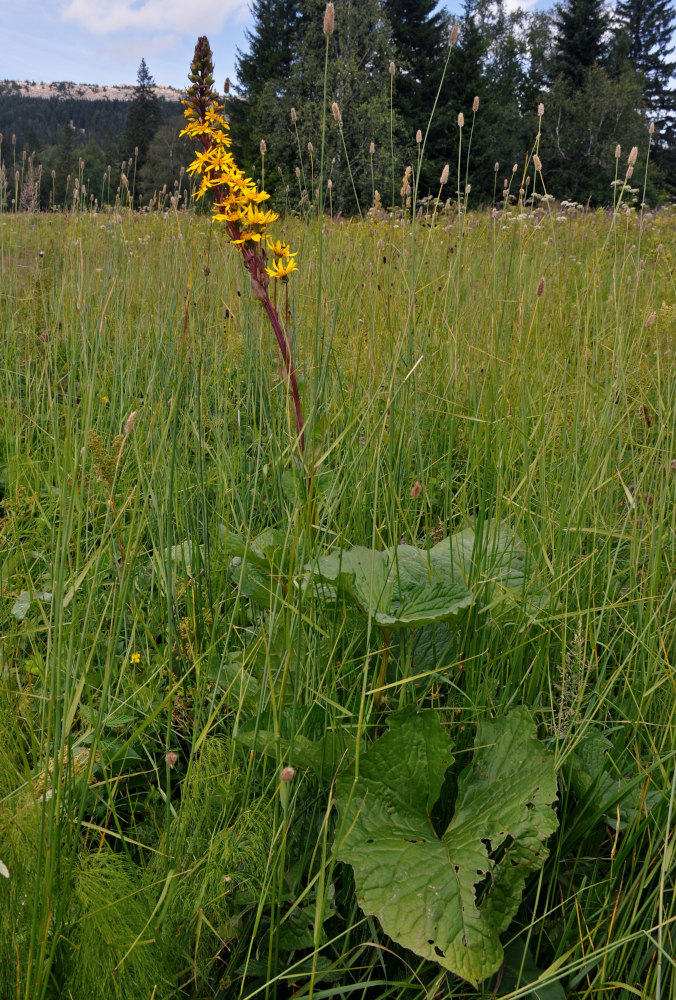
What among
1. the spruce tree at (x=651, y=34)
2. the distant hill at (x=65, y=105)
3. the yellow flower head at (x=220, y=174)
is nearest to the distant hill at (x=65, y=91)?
the distant hill at (x=65, y=105)

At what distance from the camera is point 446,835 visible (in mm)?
900

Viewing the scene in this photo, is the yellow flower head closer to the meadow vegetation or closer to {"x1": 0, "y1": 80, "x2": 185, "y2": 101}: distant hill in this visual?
the meadow vegetation

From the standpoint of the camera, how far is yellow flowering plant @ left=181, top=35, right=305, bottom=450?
3.53 feet

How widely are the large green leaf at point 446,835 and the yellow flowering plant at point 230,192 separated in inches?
20.0

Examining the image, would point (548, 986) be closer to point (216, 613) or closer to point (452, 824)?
point (452, 824)

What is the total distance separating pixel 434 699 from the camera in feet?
3.51

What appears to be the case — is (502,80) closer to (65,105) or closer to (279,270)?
(279,270)

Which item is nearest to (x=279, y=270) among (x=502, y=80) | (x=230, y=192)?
(x=230, y=192)

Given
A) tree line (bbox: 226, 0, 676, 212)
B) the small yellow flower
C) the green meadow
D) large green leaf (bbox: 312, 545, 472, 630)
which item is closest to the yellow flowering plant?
the small yellow flower

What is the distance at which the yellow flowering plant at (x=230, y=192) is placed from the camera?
1075 mm

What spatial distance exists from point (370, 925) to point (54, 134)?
4435 inches

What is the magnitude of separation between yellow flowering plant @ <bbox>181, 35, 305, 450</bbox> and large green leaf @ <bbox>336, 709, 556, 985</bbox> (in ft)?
1.67

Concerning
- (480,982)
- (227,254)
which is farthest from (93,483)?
(227,254)

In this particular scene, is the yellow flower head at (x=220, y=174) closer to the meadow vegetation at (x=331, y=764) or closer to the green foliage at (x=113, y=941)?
the meadow vegetation at (x=331, y=764)
